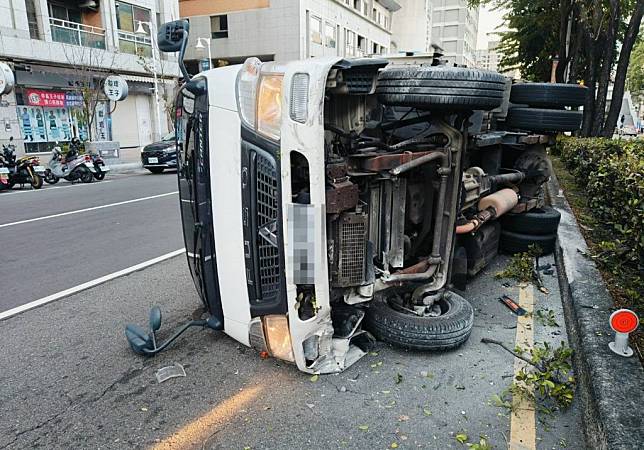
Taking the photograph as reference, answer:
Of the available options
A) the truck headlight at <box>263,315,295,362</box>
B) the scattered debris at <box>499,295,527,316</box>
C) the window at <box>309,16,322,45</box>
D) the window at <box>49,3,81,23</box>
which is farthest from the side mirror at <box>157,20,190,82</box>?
the window at <box>309,16,322,45</box>

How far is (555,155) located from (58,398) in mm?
19841

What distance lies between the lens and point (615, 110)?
1506 cm

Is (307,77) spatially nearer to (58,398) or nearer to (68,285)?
(58,398)

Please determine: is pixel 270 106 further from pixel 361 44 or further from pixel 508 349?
pixel 361 44

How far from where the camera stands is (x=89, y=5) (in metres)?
22.1

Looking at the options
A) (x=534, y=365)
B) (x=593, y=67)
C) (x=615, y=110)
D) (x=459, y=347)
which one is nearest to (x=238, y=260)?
(x=459, y=347)

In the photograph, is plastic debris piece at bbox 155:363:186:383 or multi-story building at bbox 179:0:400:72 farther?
multi-story building at bbox 179:0:400:72

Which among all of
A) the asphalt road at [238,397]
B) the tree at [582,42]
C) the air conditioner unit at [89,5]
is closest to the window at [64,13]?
the air conditioner unit at [89,5]

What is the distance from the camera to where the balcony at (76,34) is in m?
20.2

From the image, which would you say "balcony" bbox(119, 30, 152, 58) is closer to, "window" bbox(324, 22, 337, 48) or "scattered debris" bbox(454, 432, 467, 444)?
"window" bbox(324, 22, 337, 48)

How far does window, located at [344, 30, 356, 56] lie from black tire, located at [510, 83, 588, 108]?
38.4 meters

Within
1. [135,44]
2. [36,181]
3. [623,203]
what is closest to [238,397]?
[623,203]

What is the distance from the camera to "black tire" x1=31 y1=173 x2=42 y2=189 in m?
12.8

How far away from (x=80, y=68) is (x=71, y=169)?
27.3ft
